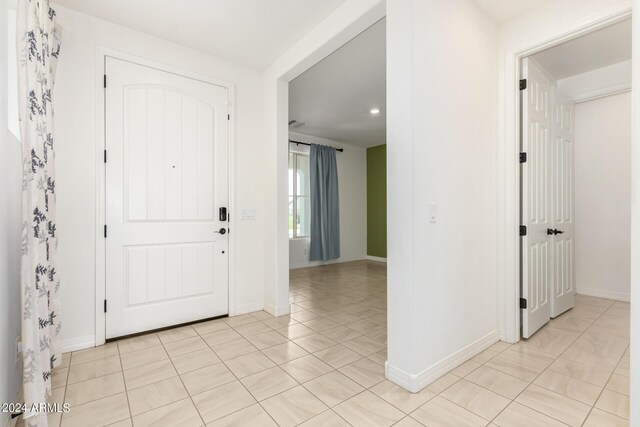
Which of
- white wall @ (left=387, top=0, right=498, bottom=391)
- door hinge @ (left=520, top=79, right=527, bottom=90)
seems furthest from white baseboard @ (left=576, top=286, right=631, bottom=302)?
door hinge @ (left=520, top=79, right=527, bottom=90)

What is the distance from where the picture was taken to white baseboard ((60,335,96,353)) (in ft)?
7.70

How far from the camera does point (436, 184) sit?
2.00 m

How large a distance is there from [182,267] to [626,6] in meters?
3.82

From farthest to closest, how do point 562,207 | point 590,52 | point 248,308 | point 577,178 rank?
point 577,178
point 248,308
point 562,207
point 590,52

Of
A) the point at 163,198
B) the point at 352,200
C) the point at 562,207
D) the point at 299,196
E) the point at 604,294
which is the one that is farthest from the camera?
the point at 352,200

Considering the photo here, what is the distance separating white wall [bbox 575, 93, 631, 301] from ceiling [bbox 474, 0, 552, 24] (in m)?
2.22

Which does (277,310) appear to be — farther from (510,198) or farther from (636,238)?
(636,238)

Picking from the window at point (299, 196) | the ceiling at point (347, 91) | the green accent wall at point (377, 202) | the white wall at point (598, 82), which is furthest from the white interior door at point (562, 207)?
the window at point (299, 196)

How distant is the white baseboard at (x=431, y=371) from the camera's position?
1843 millimetres

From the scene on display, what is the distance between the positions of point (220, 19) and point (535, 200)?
301 cm

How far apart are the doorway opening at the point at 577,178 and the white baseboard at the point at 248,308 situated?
2.47m

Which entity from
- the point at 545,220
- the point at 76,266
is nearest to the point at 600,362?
the point at 545,220

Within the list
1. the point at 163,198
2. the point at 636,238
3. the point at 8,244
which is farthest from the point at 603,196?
the point at 8,244

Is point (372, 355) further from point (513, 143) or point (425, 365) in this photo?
point (513, 143)
